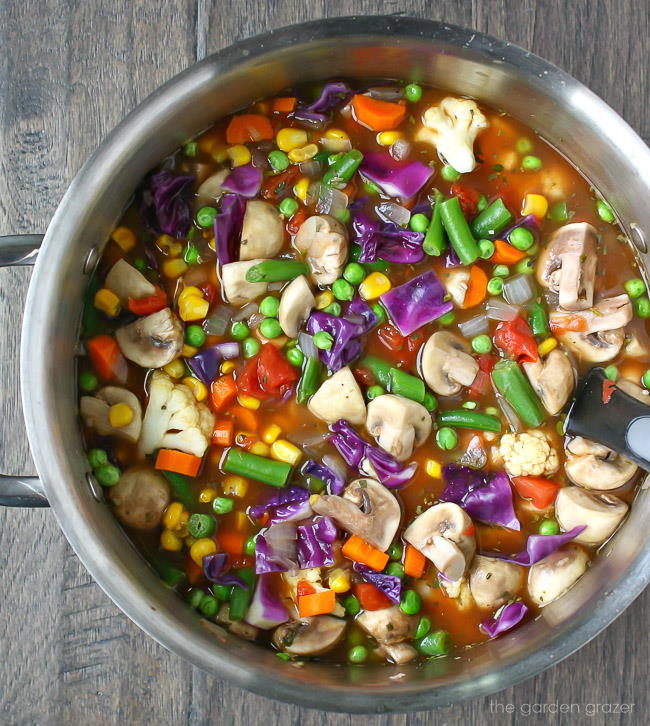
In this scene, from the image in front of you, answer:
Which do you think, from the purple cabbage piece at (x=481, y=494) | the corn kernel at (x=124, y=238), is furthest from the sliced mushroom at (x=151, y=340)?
the purple cabbage piece at (x=481, y=494)

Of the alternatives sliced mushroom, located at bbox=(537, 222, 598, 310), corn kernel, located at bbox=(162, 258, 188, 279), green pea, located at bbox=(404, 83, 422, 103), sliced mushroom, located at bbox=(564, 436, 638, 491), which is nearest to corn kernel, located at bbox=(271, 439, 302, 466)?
corn kernel, located at bbox=(162, 258, 188, 279)

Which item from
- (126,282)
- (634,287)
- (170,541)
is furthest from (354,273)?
(170,541)

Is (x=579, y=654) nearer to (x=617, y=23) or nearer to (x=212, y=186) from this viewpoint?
(x=212, y=186)

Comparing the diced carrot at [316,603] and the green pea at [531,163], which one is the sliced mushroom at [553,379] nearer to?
the green pea at [531,163]

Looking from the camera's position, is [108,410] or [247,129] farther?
[247,129]

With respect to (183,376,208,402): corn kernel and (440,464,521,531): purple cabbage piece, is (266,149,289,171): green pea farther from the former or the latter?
(440,464,521,531): purple cabbage piece

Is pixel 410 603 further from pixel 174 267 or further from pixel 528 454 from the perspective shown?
pixel 174 267

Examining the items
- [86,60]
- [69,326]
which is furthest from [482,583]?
[86,60]
